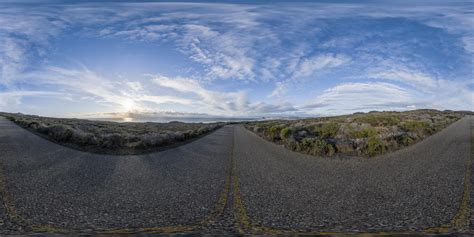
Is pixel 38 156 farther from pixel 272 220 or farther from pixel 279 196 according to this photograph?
pixel 272 220

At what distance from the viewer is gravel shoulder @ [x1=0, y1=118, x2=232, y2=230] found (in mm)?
7640

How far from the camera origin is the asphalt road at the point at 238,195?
716 cm

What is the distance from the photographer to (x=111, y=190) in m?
10.6

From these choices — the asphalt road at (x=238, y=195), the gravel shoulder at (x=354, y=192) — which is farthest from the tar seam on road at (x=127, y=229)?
the gravel shoulder at (x=354, y=192)

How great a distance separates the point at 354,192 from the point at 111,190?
299 inches

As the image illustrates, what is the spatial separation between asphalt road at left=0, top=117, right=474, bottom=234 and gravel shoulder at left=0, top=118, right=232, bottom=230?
0.10 ft

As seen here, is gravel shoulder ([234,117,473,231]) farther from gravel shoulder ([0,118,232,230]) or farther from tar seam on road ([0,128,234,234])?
gravel shoulder ([0,118,232,230])

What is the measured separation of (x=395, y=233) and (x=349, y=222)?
43.8 inches

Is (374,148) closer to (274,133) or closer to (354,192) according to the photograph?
(354,192)

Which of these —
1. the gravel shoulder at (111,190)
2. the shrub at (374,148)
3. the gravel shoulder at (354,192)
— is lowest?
the gravel shoulder at (111,190)

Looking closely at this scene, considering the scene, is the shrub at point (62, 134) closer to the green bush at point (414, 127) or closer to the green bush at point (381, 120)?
the green bush at point (414, 127)

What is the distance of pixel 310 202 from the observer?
884 centimetres

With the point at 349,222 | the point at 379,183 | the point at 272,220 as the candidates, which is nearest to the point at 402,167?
the point at 379,183

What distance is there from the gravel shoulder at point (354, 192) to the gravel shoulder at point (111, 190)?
60.1 inches
